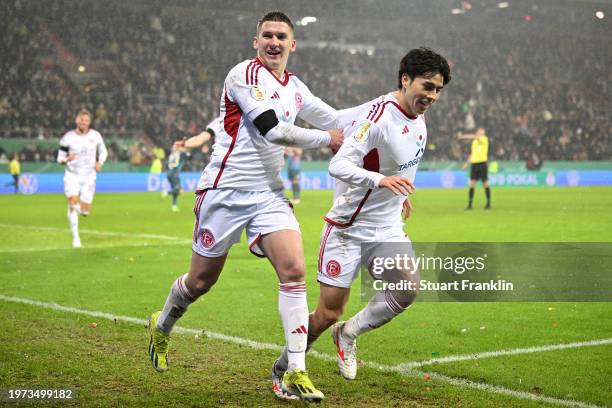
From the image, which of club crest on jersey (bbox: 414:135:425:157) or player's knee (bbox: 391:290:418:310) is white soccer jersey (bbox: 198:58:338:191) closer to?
club crest on jersey (bbox: 414:135:425:157)

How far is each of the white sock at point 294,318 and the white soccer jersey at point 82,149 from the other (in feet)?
32.9

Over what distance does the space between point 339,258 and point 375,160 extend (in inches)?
25.7

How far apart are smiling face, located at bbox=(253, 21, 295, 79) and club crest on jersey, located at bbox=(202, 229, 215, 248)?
1.07m

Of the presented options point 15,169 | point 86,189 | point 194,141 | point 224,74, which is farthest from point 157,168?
point 194,141

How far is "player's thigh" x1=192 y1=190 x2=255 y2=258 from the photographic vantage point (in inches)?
200

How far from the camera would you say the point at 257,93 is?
16.1ft

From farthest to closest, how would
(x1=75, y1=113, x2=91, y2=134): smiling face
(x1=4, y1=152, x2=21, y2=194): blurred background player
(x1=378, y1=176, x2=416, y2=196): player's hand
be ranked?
1. (x1=4, y1=152, x2=21, y2=194): blurred background player
2. (x1=75, y1=113, x2=91, y2=134): smiling face
3. (x1=378, y1=176, x2=416, y2=196): player's hand

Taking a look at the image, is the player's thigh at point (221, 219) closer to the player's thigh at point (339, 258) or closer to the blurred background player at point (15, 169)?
the player's thigh at point (339, 258)

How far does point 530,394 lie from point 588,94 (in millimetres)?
42715

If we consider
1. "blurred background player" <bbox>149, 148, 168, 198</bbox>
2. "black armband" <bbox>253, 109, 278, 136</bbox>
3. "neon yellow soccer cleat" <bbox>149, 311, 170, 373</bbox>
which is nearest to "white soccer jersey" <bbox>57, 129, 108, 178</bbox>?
"neon yellow soccer cleat" <bbox>149, 311, 170, 373</bbox>

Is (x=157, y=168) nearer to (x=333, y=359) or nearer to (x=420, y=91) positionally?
(x=333, y=359)

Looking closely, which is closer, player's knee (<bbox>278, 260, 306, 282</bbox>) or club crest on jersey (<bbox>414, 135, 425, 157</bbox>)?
player's knee (<bbox>278, 260, 306, 282</bbox>)

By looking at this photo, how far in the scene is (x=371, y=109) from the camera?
5141 millimetres

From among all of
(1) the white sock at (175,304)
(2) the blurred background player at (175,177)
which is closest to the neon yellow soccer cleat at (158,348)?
(1) the white sock at (175,304)
